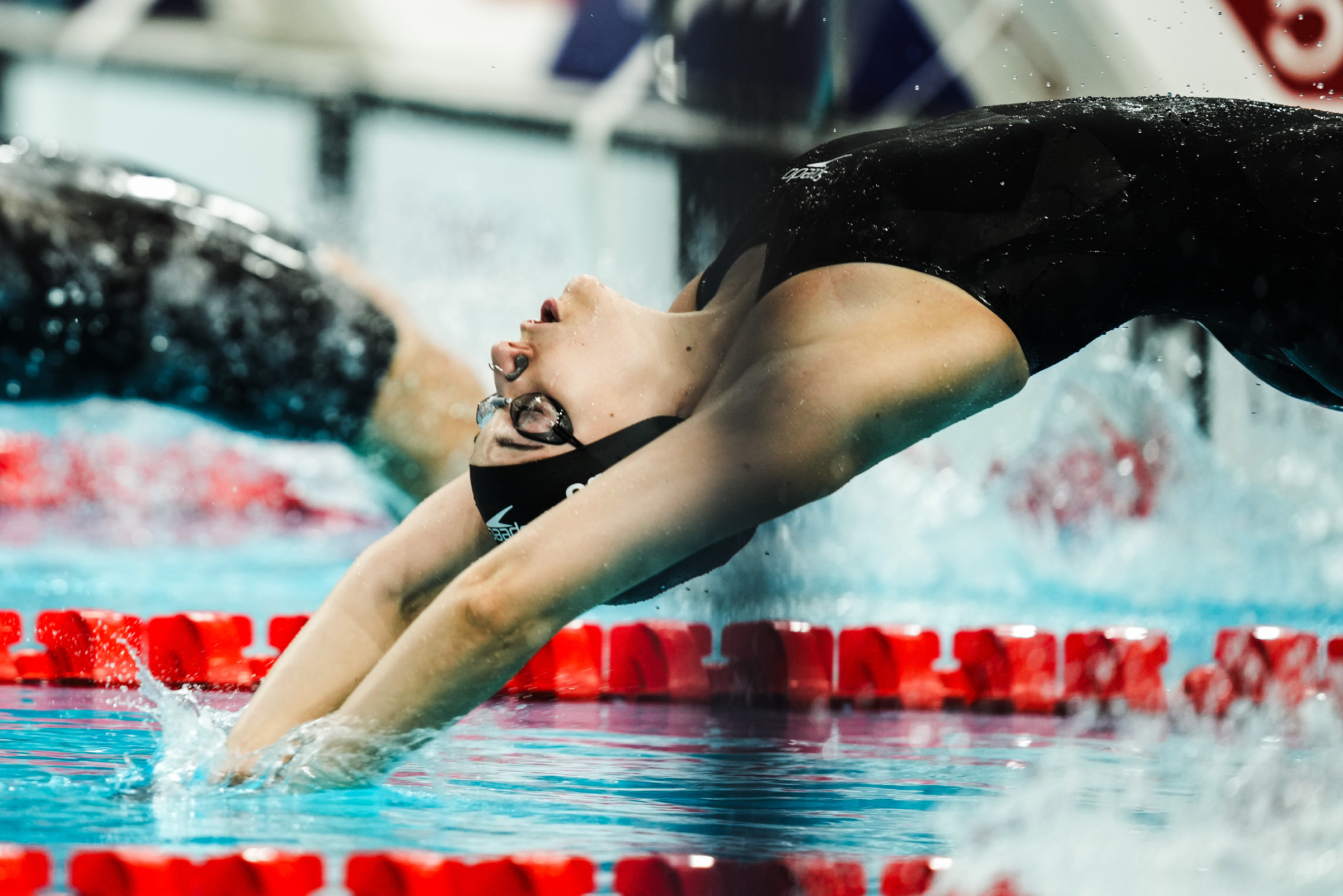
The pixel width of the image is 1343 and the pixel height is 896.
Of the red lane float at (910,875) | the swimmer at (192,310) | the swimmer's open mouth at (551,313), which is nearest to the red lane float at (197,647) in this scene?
the swimmer at (192,310)

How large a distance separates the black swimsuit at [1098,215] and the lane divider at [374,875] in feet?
1.36

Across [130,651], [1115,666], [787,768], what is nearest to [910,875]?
[787,768]

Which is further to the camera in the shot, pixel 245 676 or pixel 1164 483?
pixel 1164 483

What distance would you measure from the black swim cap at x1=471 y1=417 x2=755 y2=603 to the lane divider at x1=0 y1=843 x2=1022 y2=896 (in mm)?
211

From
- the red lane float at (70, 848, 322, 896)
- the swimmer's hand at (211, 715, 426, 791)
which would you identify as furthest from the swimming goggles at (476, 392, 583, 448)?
the red lane float at (70, 848, 322, 896)

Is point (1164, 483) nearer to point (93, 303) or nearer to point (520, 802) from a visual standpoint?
point (93, 303)

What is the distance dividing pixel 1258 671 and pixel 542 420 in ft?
5.98

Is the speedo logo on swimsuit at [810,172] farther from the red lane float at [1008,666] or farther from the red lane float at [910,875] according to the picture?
the red lane float at [1008,666]

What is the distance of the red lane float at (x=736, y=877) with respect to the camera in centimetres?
61

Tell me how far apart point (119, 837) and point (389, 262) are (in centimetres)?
509

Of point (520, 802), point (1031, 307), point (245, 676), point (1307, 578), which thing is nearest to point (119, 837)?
point (520, 802)

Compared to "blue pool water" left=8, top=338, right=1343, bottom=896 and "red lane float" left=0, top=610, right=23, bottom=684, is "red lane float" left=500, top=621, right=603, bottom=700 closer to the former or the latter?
"blue pool water" left=8, top=338, right=1343, bottom=896

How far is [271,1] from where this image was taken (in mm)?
5473

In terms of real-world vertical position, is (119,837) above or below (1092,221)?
below
